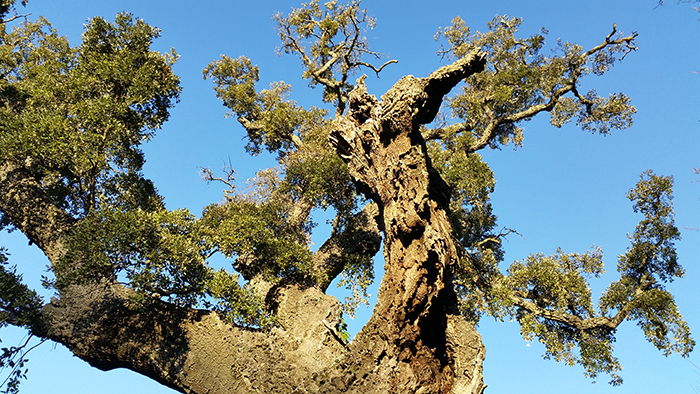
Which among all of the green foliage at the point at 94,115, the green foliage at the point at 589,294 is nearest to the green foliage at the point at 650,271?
the green foliage at the point at 589,294

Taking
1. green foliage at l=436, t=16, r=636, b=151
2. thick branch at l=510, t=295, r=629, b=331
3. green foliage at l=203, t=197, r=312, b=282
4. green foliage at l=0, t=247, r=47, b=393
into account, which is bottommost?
green foliage at l=0, t=247, r=47, b=393

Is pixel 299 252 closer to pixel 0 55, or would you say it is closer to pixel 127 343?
pixel 127 343

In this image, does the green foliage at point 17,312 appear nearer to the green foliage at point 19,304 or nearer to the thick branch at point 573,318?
the green foliage at point 19,304

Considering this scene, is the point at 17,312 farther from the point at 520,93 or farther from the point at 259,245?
the point at 520,93

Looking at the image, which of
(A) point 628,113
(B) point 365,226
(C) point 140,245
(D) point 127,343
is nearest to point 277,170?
(B) point 365,226

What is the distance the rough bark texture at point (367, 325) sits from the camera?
1181 cm

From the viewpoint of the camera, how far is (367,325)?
40.4ft

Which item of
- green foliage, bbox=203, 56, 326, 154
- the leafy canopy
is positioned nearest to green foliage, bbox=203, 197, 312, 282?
the leafy canopy

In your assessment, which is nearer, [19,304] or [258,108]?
[19,304]

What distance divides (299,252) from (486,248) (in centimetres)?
963

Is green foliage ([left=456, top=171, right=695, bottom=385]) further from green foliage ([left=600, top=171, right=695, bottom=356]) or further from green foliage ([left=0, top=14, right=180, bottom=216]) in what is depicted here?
green foliage ([left=0, top=14, right=180, bottom=216])

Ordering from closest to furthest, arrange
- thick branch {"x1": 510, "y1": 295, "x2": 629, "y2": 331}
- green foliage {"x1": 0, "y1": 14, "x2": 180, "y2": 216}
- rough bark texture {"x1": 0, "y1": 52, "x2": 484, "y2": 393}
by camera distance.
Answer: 1. rough bark texture {"x1": 0, "y1": 52, "x2": 484, "y2": 393}
2. green foliage {"x1": 0, "y1": 14, "x2": 180, "y2": 216}
3. thick branch {"x1": 510, "y1": 295, "x2": 629, "y2": 331}

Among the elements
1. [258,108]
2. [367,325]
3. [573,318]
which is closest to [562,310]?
[573,318]

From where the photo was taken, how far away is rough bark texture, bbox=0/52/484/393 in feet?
38.8
